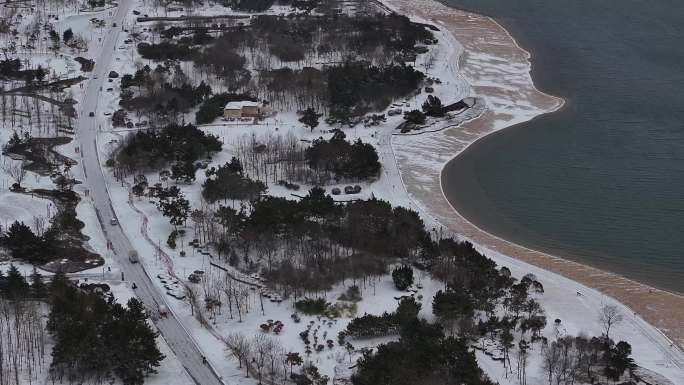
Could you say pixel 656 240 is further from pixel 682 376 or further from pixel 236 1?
pixel 236 1

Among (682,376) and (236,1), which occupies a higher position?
(236,1)

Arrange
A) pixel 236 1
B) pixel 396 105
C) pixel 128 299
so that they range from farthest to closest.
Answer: pixel 236 1, pixel 396 105, pixel 128 299

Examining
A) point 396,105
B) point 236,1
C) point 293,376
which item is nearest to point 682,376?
point 293,376

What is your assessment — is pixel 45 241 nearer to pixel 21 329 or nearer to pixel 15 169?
pixel 21 329

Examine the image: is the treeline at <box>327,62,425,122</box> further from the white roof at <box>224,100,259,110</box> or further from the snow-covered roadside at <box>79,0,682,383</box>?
the white roof at <box>224,100,259,110</box>

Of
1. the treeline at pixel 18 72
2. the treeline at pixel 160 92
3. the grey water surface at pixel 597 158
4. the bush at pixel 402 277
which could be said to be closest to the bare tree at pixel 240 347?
the bush at pixel 402 277

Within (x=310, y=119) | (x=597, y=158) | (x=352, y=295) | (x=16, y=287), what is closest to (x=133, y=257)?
(x=16, y=287)

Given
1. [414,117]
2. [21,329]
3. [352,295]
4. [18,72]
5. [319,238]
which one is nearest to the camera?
[21,329]
